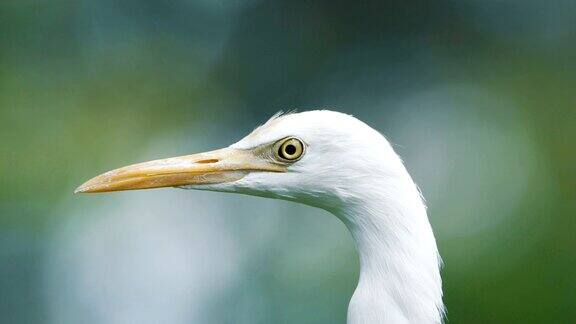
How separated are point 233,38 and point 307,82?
690 millimetres

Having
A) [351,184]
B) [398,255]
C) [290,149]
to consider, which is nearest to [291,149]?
[290,149]

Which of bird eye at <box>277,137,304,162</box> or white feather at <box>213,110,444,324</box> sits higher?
bird eye at <box>277,137,304,162</box>

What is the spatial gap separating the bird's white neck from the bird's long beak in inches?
7.3

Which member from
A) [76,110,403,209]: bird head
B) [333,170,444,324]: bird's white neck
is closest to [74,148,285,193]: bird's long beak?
[76,110,403,209]: bird head

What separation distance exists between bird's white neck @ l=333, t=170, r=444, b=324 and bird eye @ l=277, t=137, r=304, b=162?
123mm

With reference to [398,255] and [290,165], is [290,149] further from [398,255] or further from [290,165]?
[398,255]

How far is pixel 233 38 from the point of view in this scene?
16.1 ft

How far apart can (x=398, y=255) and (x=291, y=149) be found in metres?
0.26

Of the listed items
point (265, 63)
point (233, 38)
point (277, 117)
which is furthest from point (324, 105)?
point (277, 117)

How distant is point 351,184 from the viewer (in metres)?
1.37

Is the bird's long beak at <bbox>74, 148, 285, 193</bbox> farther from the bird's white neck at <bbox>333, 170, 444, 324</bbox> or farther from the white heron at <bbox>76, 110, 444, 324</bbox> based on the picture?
the bird's white neck at <bbox>333, 170, 444, 324</bbox>

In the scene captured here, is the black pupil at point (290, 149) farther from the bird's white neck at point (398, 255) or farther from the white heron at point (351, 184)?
the bird's white neck at point (398, 255)

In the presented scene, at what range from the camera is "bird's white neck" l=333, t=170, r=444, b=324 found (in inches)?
52.4

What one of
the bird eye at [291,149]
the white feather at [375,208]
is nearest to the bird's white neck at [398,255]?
the white feather at [375,208]
